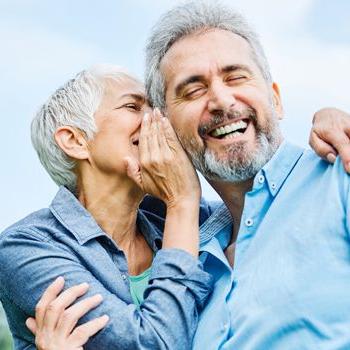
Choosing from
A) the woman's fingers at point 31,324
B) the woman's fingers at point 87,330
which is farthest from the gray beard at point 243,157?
the woman's fingers at point 31,324

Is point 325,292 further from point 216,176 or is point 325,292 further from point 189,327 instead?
point 216,176

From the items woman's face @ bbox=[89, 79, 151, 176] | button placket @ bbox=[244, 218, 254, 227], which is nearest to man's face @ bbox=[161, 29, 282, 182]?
button placket @ bbox=[244, 218, 254, 227]

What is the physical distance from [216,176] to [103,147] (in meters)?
0.75

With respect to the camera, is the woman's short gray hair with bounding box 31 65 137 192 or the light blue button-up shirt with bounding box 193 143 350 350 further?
the woman's short gray hair with bounding box 31 65 137 192

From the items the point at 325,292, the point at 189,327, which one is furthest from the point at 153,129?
the point at 325,292

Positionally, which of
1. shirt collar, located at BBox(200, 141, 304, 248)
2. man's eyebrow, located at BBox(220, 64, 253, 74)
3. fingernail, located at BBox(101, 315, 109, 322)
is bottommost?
fingernail, located at BBox(101, 315, 109, 322)

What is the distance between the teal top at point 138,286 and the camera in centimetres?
361

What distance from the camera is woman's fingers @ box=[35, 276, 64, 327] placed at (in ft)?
10.4

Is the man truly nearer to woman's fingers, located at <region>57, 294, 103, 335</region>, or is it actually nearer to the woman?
the woman

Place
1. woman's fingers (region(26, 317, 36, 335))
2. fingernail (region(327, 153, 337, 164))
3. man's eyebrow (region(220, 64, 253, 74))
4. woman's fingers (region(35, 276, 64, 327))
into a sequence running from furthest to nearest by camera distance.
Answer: man's eyebrow (region(220, 64, 253, 74))
woman's fingers (region(26, 317, 36, 335))
woman's fingers (region(35, 276, 64, 327))
fingernail (region(327, 153, 337, 164))

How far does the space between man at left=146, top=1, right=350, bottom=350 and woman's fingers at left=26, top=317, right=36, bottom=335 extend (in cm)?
73

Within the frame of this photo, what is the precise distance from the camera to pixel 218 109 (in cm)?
334

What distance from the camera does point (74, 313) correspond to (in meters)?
3.10

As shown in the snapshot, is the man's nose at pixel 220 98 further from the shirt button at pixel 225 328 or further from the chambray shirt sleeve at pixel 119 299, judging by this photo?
the shirt button at pixel 225 328
